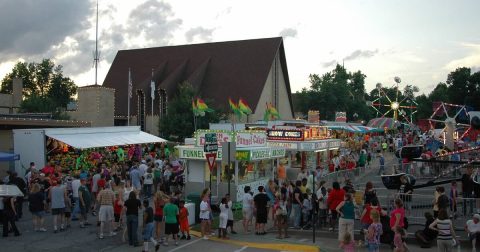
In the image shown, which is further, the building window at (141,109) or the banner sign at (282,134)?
the building window at (141,109)

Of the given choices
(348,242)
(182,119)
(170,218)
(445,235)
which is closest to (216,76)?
(182,119)

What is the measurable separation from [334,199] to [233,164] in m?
5.76

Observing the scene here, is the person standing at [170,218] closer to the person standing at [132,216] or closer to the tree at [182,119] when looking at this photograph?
the person standing at [132,216]

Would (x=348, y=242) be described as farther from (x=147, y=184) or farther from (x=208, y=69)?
(x=208, y=69)

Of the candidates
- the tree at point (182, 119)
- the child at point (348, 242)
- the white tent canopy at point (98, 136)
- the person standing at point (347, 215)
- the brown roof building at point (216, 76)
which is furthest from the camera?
the brown roof building at point (216, 76)

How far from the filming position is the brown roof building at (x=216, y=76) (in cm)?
5566

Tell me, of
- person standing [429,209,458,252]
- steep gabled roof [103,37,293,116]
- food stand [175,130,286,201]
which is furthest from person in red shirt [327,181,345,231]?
steep gabled roof [103,37,293,116]

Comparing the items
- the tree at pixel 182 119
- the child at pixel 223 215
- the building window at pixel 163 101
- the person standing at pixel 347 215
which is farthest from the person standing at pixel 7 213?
the building window at pixel 163 101

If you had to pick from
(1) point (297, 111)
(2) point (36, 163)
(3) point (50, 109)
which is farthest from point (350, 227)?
(1) point (297, 111)

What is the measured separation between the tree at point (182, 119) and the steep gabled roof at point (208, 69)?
7.16 meters

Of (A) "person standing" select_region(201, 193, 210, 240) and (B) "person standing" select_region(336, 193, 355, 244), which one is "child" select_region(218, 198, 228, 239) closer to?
(A) "person standing" select_region(201, 193, 210, 240)

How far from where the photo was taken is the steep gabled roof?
183 feet

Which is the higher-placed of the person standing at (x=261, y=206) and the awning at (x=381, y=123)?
the awning at (x=381, y=123)

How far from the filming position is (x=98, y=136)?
2747 centimetres
